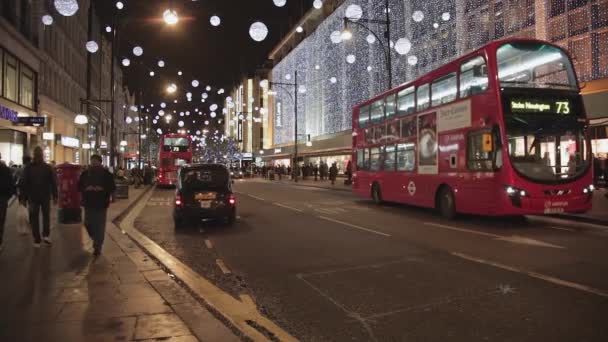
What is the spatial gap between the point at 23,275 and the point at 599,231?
11.9 meters

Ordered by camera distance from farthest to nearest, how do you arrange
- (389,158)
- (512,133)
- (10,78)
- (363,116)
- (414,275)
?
(10,78) < (363,116) < (389,158) < (512,133) < (414,275)

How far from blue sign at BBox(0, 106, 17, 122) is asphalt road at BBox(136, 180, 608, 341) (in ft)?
41.4

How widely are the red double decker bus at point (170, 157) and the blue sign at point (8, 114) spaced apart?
13624 millimetres

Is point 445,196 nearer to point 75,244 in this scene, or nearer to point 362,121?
point 362,121

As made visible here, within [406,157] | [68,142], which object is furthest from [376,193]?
[68,142]

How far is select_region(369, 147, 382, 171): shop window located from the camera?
64.0 feet

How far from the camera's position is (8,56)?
77.2ft

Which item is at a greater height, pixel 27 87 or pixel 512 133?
pixel 27 87

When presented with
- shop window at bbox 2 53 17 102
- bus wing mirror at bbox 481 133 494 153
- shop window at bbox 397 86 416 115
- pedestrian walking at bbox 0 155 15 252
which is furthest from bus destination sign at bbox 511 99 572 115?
shop window at bbox 2 53 17 102

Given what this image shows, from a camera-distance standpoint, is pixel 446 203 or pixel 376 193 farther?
pixel 376 193

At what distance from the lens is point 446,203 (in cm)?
1478

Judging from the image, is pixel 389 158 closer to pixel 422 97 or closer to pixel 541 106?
pixel 422 97

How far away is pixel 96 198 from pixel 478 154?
922 centimetres

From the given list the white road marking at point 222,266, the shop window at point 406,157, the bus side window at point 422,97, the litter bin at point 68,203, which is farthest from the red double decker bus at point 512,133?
the litter bin at point 68,203
